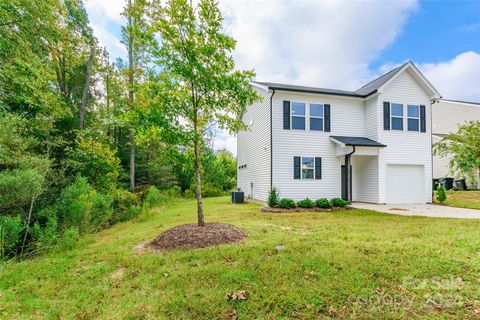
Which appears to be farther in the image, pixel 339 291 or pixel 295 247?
pixel 295 247

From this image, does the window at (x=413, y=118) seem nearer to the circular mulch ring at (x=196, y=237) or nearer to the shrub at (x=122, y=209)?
the circular mulch ring at (x=196, y=237)

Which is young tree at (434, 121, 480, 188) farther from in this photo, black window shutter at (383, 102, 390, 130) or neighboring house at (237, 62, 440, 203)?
black window shutter at (383, 102, 390, 130)

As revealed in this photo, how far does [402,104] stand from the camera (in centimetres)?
1285

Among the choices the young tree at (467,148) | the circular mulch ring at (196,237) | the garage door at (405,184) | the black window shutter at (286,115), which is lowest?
the circular mulch ring at (196,237)

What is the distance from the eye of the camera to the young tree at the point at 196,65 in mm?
5355

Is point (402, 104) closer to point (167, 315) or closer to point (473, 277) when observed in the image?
point (473, 277)

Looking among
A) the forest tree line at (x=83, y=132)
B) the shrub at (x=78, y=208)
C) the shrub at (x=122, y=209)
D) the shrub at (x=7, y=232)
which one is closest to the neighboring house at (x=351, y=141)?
the forest tree line at (x=83, y=132)

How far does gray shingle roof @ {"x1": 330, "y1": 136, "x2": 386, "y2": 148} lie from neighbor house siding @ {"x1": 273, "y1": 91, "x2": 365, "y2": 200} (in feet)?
1.34

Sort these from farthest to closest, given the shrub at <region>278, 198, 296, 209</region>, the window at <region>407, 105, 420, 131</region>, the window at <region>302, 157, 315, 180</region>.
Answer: the window at <region>407, 105, 420, 131</region> → the window at <region>302, 157, 315, 180</region> → the shrub at <region>278, 198, 296, 209</region>

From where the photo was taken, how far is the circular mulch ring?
5.02 m

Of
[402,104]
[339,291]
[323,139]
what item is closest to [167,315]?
[339,291]

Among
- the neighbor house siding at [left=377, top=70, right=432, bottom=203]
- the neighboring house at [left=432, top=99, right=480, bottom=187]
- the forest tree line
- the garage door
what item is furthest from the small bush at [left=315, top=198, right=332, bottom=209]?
the neighboring house at [left=432, top=99, right=480, bottom=187]

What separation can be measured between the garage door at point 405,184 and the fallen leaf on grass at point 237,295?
12.5 metres

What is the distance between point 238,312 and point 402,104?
47.2 feet
